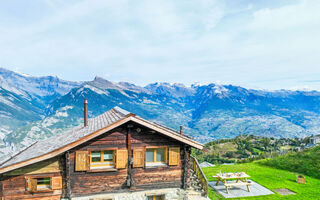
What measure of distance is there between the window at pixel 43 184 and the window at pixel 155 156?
569 centimetres

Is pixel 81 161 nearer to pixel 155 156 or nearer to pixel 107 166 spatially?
pixel 107 166

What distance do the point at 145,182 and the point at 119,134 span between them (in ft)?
11.2

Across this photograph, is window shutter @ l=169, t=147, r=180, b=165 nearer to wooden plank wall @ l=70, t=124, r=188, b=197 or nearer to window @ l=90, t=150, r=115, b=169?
wooden plank wall @ l=70, t=124, r=188, b=197

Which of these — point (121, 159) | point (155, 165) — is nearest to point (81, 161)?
point (121, 159)

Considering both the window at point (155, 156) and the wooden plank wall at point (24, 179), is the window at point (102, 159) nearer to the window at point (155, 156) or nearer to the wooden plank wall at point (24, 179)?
the wooden plank wall at point (24, 179)

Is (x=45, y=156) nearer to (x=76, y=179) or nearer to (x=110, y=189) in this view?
(x=76, y=179)

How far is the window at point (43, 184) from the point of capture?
40.4ft

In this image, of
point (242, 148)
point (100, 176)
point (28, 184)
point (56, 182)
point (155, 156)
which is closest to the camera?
point (28, 184)

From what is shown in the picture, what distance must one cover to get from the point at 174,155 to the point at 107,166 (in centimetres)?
419

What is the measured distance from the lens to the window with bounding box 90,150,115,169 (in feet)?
43.2

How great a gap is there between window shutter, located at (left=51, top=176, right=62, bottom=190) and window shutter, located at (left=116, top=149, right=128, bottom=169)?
322 centimetres

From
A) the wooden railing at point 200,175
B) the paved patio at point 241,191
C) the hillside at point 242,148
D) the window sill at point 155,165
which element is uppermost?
the window sill at point 155,165

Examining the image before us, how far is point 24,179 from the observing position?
470 inches

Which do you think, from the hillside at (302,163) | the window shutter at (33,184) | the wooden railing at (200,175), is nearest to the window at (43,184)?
the window shutter at (33,184)
